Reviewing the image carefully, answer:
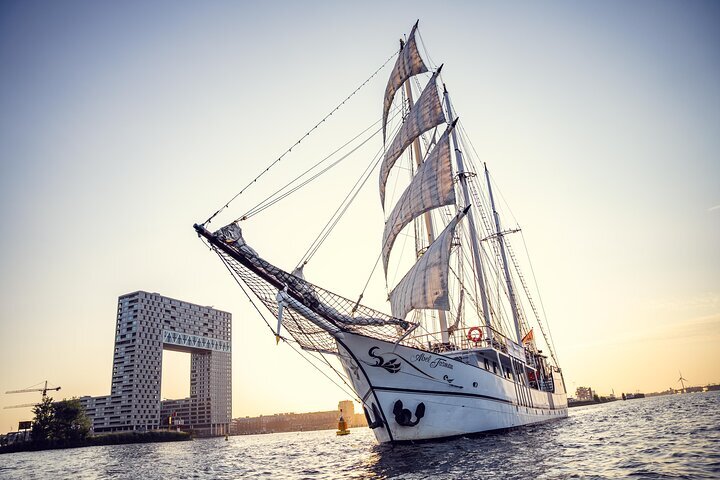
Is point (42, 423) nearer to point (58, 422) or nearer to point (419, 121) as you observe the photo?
point (58, 422)

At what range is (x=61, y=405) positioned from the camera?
8525cm

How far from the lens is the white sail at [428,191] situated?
3302 centimetres

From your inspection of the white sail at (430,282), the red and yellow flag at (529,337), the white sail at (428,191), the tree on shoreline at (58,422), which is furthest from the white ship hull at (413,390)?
the tree on shoreline at (58,422)

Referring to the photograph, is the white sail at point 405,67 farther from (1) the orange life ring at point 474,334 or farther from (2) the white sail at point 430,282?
(1) the orange life ring at point 474,334

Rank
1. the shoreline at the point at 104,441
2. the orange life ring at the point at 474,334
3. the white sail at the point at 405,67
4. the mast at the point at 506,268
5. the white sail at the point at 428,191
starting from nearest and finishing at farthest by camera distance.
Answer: the orange life ring at the point at 474,334
the white sail at the point at 428,191
the white sail at the point at 405,67
the mast at the point at 506,268
the shoreline at the point at 104,441

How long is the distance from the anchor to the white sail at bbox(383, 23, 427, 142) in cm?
3048

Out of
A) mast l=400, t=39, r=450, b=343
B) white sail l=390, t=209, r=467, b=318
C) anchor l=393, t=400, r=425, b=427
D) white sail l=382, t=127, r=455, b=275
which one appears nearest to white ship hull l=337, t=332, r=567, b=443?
anchor l=393, t=400, r=425, b=427

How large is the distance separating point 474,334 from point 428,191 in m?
11.2

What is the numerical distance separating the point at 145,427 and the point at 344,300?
14189 centimetres

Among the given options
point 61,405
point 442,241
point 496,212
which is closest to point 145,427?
point 61,405

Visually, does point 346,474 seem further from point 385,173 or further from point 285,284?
point 385,173

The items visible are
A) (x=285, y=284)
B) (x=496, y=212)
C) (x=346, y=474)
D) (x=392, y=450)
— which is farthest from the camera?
(x=496, y=212)

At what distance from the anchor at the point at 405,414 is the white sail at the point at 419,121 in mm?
23165

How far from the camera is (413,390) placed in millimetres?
22922
